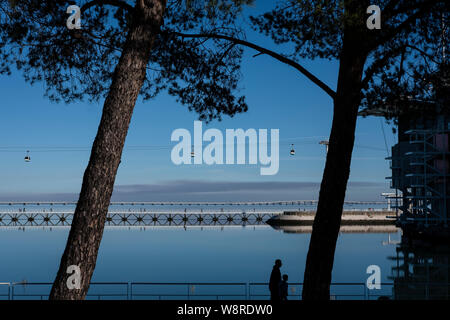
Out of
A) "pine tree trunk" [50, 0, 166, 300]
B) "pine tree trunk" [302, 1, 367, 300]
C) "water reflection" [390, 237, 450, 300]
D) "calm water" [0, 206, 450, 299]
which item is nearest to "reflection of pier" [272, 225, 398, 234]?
"calm water" [0, 206, 450, 299]

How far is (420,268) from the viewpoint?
3048 centimetres

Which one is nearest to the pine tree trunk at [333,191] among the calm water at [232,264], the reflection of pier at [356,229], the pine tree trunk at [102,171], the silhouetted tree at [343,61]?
the silhouetted tree at [343,61]

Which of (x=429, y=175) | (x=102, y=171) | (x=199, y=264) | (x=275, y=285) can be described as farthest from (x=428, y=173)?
(x=102, y=171)

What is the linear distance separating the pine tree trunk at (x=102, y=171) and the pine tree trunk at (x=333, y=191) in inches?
152

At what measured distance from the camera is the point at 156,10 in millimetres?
6602

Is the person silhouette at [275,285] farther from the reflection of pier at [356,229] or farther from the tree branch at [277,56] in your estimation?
the reflection of pier at [356,229]

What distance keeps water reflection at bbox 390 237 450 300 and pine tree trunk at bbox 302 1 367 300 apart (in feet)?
26.0

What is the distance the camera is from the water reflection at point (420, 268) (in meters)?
17.6

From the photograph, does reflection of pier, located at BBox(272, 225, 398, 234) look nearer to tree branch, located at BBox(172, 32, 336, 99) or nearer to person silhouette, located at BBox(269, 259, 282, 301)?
person silhouette, located at BBox(269, 259, 282, 301)

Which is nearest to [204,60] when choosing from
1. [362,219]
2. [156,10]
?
[156,10]

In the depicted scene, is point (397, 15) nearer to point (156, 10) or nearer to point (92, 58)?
point (156, 10)

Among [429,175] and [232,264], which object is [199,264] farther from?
[429,175]

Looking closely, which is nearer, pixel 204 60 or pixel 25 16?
pixel 25 16
